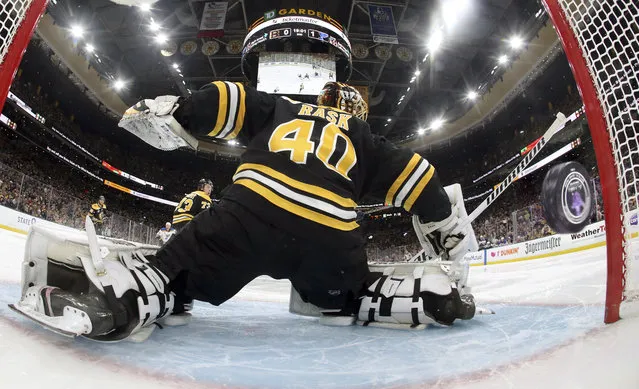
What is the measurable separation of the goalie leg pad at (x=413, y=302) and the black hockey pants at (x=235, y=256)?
178 millimetres

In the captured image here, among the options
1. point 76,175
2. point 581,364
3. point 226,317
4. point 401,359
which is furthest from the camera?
point 76,175

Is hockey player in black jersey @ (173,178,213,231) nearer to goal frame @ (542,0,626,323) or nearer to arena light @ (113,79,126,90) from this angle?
goal frame @ (542,0,626,323)

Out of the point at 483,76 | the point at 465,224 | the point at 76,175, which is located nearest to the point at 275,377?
the point at 465,224

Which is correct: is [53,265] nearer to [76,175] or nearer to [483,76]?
[483,76]

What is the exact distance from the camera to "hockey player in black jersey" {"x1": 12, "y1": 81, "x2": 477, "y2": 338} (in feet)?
4.41

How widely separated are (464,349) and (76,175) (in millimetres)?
16346

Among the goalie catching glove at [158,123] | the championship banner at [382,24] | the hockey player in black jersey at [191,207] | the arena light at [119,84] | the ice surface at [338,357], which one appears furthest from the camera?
the arena light at [119,84]

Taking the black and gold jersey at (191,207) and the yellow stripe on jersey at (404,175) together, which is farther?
the black and gold jersey at (191,207)

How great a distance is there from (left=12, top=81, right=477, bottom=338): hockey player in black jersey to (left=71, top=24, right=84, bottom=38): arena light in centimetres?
1169

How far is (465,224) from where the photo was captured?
1.75 m

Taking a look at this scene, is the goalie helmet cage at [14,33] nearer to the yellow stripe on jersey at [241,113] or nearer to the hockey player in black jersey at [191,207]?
the yellow stripe on jersey at [241,113]

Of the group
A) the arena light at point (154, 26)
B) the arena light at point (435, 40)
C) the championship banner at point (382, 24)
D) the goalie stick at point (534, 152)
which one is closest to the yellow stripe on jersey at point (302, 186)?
the goalie stick at point (534, 152)

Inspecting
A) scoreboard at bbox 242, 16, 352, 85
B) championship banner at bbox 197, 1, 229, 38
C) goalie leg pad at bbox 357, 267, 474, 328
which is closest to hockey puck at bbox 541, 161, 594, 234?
goalie leg pad at bbox 357, 267, 474, 328

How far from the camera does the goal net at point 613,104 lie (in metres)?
1.04
